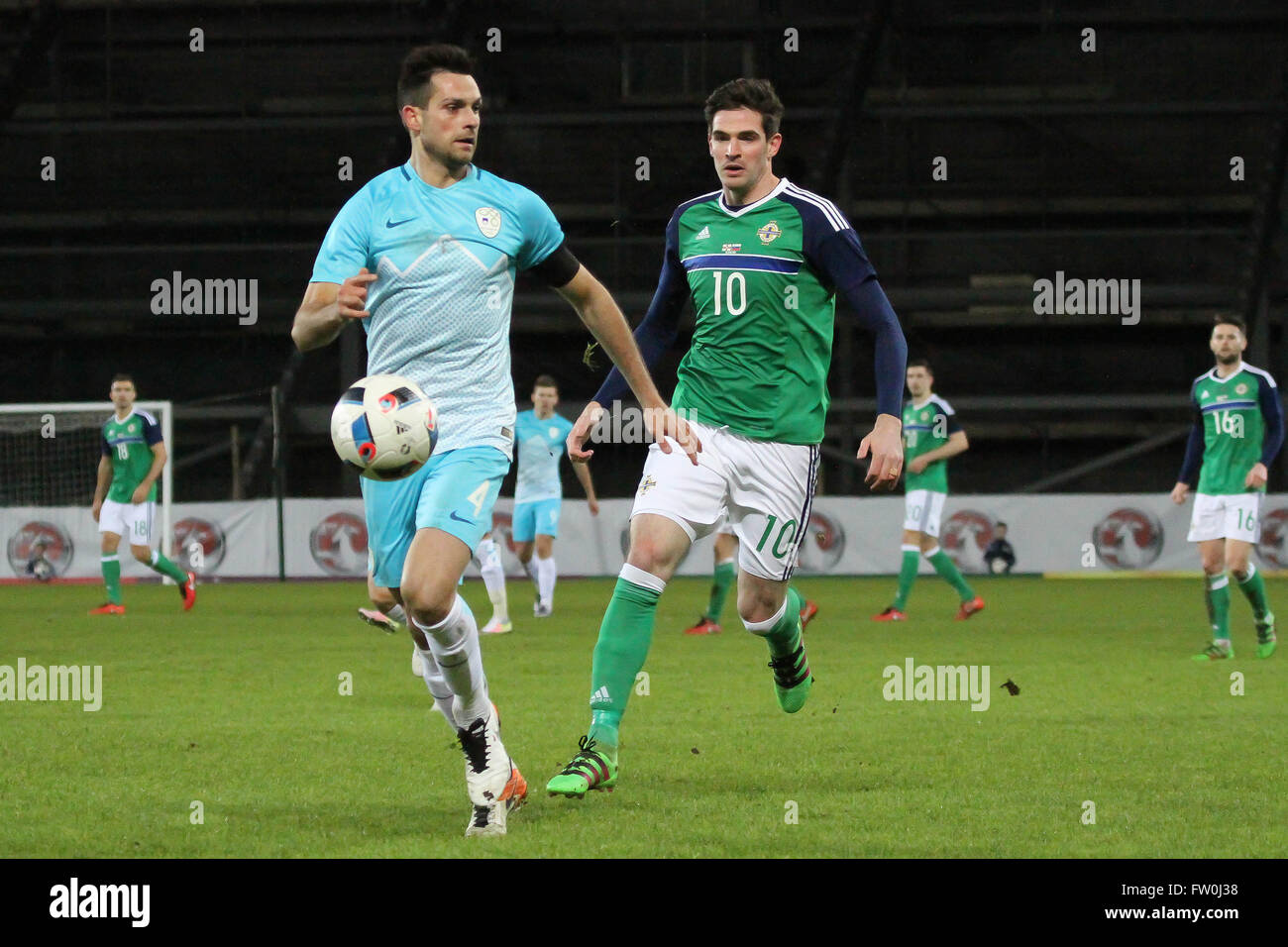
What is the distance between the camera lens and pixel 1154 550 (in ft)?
74.8

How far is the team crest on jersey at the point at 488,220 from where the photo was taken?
5344mm

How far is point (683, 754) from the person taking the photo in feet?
22.0

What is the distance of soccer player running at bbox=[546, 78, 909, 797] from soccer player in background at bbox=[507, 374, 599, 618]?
857 centimetres

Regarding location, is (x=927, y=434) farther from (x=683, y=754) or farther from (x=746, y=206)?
(x=746, y=206)

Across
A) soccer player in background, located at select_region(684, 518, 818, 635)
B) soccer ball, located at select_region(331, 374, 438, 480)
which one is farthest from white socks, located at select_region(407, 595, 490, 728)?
soccer player in background, located at select_region(684, 518, 818, 635)

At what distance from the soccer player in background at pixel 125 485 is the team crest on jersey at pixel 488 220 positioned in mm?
11490

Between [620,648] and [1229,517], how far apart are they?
22.9 feet

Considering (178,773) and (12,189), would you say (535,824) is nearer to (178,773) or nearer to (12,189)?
(178,773)
